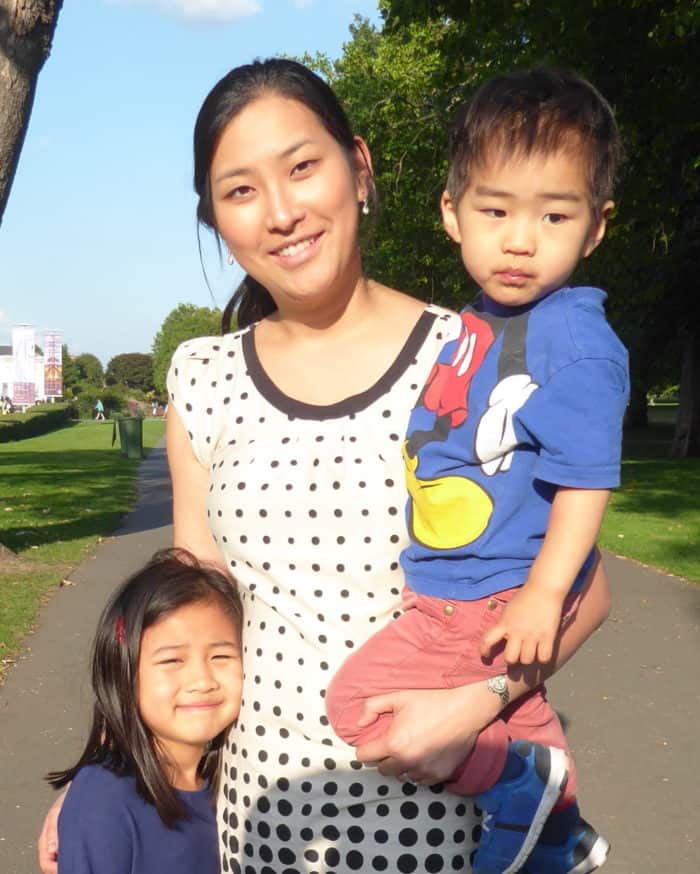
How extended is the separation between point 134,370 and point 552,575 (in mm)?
147651

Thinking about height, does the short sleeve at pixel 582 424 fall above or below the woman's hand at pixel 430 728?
above

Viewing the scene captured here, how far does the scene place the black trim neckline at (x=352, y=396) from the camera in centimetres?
235

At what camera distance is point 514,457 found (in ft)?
6.93

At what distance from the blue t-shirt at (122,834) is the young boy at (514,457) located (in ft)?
1.84

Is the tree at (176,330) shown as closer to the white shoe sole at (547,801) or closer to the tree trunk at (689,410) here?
the tree trunk at (689,410)

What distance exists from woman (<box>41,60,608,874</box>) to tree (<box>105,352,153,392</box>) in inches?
5633

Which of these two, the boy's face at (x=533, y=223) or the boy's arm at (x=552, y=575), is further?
the boy's face at (x=533, y=223)

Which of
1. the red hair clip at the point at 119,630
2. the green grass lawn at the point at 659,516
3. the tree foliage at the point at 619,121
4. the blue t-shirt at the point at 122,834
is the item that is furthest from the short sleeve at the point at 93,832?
the green grass lawn at the point at 659,516

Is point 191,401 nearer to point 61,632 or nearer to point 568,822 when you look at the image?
point 568,822

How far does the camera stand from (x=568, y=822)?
7.72ft

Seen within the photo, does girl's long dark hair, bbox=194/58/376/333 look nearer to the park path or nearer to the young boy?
the young boy

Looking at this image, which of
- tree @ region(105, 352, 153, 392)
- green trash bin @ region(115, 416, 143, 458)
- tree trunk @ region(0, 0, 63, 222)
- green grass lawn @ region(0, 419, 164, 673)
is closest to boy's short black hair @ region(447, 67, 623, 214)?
green grass lawn @ region(0, 419, 164, 673)

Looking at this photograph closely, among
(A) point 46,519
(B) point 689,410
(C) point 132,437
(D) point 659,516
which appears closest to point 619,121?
(D) point 659,516

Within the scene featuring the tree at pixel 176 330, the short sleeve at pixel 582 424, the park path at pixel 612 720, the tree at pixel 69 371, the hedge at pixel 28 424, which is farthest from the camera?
the tree at pixel 69 371
